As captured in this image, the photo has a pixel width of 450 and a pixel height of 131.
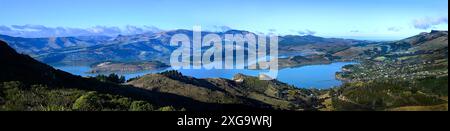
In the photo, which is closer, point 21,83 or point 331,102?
point 21,83

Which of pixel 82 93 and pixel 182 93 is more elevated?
pixel 82 93

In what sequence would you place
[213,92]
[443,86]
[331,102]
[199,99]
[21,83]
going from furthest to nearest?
[443,86] → [331,102] → [213,92] → [199,99] → [21,83]

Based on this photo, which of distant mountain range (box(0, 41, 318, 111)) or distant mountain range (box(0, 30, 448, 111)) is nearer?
distant mountain range (box(0, 41, 318, 111))

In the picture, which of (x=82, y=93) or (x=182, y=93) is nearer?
(x=82, y=93)

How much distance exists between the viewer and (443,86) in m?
182

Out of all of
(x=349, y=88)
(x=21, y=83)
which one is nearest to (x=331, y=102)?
(x=349, y=88)

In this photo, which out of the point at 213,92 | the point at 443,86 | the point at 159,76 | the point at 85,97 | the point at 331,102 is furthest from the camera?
the point at 443,86

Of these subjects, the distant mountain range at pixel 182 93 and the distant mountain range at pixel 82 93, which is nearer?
the distant mountain range at pixel 82 93
